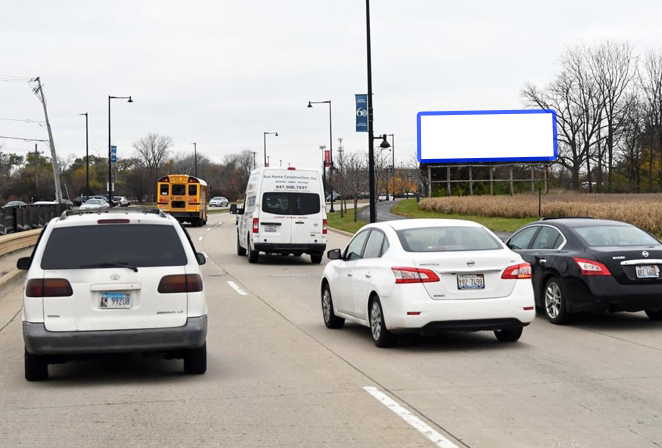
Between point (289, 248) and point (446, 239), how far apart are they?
14.8 m

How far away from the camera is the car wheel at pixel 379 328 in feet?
34.1

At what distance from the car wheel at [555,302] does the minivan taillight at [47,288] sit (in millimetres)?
7119

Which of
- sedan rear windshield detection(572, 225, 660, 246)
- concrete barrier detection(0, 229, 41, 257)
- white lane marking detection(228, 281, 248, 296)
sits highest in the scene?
sedan rear windshield detection(572, 225, 660, 246)

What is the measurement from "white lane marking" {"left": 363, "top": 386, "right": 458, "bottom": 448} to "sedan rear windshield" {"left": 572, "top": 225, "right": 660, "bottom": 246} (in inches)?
224

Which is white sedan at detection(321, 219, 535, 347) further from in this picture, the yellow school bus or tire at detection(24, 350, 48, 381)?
the yellow school bus

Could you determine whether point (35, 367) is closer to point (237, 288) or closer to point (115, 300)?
point (115, 300)

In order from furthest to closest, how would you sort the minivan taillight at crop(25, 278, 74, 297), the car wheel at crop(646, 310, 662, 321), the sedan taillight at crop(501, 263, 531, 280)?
the car wheel at crop(646, 310, 662, 321) → the sedan taillight at crop(501, 263, 531, 280) → the minivan taillight at crop(25, 278, 74, 297)

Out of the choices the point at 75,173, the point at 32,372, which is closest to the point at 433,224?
the point at 32,372

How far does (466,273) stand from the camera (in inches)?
399

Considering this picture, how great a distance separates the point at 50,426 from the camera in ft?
22.2

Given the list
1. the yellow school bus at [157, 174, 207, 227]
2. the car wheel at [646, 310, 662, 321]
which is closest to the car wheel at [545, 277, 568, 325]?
the car wheel at [646, 310, 662, 321]

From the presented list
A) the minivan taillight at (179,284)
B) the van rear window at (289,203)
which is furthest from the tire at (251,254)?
the minivan taillight at (179,284)

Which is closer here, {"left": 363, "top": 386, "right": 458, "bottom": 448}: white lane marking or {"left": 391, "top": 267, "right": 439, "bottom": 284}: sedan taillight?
{"left": 363, "top": 386, "right": 458, "bottom": 448}: white lane marking

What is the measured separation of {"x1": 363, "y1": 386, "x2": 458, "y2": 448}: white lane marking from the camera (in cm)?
619
